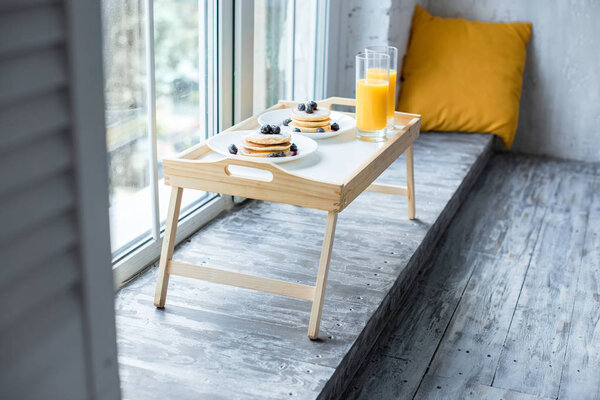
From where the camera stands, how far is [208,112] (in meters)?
2.53

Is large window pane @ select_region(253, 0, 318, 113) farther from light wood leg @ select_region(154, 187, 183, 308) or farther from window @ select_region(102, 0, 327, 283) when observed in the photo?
light wood leg @ select_region(154, 187, 183, 308)

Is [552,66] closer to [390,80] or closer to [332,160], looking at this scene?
[390,80]

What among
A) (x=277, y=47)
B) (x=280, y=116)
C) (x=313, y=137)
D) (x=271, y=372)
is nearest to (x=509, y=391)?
(x=271, y=372)

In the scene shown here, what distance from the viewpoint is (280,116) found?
Answer: 2393 millimetres

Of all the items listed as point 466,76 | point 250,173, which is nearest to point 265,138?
point 250,173

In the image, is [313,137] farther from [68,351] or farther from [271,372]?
[68,351]

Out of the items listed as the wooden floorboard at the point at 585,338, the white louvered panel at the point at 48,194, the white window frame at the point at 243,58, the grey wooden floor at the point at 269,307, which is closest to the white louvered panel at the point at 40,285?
the white louvered panel at the point at 48,194

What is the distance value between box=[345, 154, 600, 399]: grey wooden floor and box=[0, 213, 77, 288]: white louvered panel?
47.1 inches

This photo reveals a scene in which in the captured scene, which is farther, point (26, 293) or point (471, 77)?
point (471, 77)

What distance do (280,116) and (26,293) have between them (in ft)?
5.43

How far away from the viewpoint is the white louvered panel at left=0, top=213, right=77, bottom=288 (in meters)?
0.77

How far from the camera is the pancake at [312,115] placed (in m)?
2.29

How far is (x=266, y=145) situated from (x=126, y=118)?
1.30 feet

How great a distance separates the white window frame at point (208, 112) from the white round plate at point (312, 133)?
0.25m
